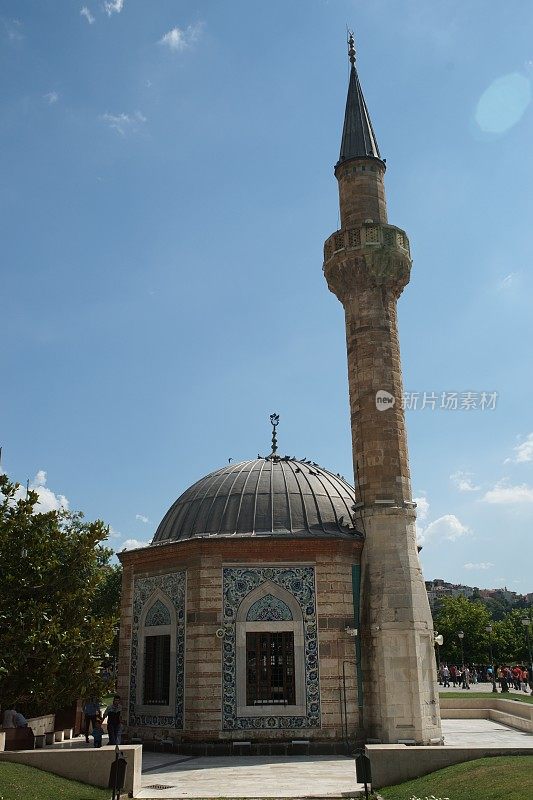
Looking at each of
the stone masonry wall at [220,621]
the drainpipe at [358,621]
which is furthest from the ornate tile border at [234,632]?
the drainpipe at [358,621]

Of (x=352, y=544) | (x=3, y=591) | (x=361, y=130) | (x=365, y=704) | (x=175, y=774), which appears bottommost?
(x=175, y=774)

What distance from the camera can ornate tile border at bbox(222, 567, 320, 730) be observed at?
54.2 ft

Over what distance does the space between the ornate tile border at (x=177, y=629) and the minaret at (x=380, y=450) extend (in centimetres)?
456

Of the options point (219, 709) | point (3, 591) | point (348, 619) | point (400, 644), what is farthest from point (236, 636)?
point (3, 591)

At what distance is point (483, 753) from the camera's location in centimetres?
1202

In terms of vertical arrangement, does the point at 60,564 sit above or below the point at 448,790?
above

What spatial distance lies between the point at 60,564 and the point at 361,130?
1549 cm

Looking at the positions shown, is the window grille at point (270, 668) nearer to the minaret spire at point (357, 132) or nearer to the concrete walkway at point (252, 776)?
the concrete walkway at point (252, 776)

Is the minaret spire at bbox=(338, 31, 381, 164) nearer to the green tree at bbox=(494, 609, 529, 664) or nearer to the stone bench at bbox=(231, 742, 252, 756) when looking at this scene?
the stone bench at bbox=(231, 742, 252, 756)

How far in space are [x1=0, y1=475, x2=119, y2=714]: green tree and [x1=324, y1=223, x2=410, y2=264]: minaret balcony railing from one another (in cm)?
1043

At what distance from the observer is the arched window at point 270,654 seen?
16656mm

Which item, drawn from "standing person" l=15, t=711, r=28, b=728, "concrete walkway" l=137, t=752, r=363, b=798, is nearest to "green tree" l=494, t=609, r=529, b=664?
"concrete walkway" l=137, t=752, r=363, b=798

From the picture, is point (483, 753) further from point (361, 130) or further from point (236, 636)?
point (361, 130)

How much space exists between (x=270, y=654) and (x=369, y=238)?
11.7 metres
